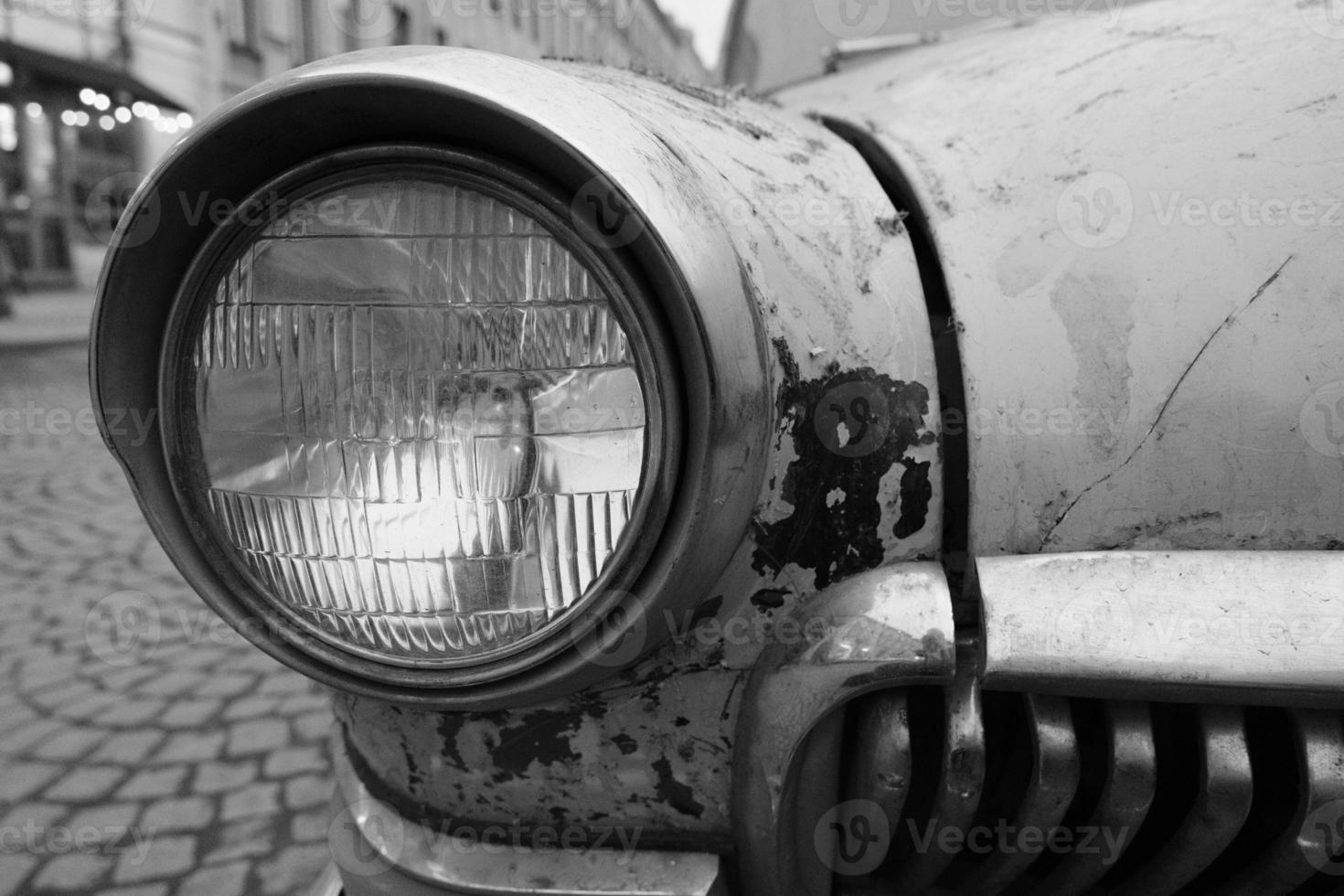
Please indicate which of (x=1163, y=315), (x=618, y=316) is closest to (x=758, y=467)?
(x=618, y=316)

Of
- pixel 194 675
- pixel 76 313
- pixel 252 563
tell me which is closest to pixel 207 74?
pixel 76 313

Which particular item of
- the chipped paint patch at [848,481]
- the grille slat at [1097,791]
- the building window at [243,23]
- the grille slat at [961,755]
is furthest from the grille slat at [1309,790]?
the building window at [243,23]

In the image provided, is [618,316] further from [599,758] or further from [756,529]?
[599,758]

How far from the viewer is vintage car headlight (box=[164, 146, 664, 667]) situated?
762mm

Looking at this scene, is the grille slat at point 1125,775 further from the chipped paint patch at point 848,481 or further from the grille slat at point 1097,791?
the chipped paint patch at point 848,481

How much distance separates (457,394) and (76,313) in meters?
11.1

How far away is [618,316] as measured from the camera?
75cm

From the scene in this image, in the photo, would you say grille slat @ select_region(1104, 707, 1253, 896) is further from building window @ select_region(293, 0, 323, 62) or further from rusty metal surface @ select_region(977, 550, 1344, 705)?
building window @ select_region(293, 0, 323, 62)

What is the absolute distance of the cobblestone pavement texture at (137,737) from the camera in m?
1.77

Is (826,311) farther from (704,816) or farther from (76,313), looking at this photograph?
(76,313)

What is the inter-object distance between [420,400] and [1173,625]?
65 centimetres

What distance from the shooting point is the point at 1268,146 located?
0.90 m

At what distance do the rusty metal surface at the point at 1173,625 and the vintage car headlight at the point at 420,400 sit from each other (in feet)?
1.10

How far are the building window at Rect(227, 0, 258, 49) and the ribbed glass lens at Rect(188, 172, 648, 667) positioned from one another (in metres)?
15.9
